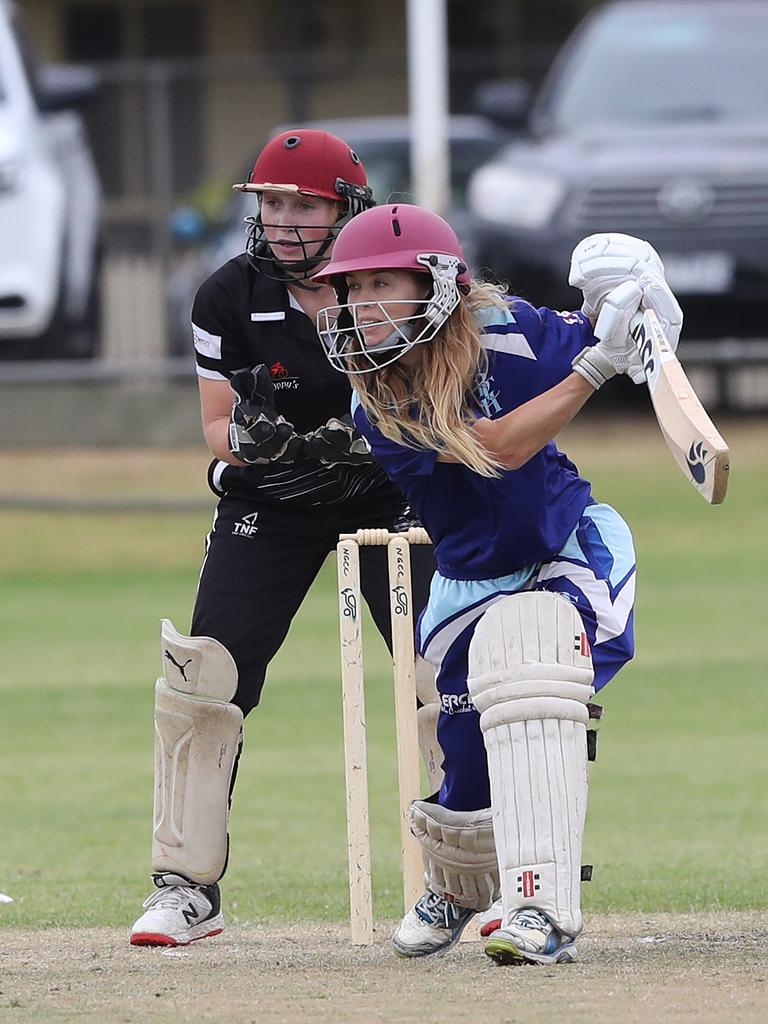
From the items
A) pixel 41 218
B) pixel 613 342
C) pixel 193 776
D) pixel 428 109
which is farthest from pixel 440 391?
pixel 428 109

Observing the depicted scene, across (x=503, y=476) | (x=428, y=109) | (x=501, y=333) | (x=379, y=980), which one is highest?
(x=428, y=109)

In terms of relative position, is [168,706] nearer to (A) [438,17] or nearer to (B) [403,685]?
(B) [403,685]

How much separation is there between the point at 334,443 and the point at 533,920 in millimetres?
1235

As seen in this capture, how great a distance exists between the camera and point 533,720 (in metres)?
4.52

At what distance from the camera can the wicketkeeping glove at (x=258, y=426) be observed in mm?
5090

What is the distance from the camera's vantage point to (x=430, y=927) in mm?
5004

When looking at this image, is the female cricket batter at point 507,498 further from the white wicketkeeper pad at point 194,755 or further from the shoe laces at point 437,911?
the white wicketkeeper pad at point 194,755

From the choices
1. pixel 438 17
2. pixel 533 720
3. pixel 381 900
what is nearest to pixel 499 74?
pixel 438 17

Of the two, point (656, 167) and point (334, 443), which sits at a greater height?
point (656, 167)

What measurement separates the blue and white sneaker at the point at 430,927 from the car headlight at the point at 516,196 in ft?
28.1

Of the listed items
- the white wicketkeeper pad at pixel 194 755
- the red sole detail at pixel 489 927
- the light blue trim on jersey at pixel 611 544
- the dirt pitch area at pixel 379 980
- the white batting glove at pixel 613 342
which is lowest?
the dirt pitch area at pixel 379 980

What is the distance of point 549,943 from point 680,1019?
58 cm

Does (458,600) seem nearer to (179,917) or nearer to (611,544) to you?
(611,544)

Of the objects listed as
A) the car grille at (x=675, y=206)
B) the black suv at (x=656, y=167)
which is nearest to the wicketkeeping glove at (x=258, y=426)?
the black suv at (x=656, y=167)
